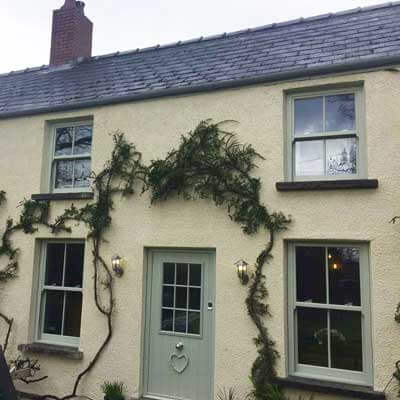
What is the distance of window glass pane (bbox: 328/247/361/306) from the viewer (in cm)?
491

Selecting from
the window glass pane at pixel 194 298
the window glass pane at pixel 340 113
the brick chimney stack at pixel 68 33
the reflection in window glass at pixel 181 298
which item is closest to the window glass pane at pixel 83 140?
the brick chimney stack at pixel 68 33

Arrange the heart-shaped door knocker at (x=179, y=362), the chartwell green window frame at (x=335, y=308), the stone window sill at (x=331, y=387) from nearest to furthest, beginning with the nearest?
the stone window sill at (x=331, y=387), the chartwell green window frame at (x=335, y=308), the heart-shaped door knocker at (x=179, y=362)

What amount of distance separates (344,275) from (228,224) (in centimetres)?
174

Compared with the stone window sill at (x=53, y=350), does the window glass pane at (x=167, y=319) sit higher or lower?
higher

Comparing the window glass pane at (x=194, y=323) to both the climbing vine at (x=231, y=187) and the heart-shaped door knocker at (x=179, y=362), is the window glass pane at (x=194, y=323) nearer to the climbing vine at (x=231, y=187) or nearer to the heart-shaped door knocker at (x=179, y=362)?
the heart-shaped door knocker at (x=179, y=362)

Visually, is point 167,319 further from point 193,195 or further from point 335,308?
point 335,308

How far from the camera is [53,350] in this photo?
6160 millimetres

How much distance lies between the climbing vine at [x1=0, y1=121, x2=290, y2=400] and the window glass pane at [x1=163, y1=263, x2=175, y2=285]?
0.90 m

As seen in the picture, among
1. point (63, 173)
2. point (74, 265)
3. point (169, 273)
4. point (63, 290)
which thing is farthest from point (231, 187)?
point (63, 290)

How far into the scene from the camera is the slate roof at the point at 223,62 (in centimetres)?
549

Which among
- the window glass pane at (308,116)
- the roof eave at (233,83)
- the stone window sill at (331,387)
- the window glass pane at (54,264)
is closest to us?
the stone window sill at (331,387)

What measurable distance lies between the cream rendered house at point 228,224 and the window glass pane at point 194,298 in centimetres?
3

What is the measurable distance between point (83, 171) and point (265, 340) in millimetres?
4300

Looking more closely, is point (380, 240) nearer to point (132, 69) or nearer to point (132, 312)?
point (132, 312)
